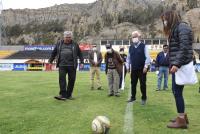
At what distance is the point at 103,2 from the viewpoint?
16000 cm

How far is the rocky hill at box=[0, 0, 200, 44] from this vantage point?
5202 inches

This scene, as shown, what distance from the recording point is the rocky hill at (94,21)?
132125 mm

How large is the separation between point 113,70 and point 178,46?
6.58 m

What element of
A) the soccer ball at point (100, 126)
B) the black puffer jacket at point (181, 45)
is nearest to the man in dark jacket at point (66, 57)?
the black puffer jacket at point (181, 45)

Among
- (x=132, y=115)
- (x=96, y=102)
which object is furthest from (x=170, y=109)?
(x=96, y=102)

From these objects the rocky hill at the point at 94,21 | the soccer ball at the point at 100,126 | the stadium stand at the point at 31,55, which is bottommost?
the stadium stand at the point at 31,55

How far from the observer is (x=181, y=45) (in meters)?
7.29

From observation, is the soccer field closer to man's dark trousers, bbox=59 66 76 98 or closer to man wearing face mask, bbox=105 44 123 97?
man's dark trousers, bbox=59 66 76 98

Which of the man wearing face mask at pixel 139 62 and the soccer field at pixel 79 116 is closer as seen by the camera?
the soccer field at pixel 79 116

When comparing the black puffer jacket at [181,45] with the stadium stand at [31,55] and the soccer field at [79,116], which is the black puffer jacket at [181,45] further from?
the stadium stand at [31,55]

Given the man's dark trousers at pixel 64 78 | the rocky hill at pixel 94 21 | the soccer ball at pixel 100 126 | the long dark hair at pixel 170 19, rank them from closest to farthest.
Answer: the soccer ball at pixel 100 126 < the long dark hair at pixel 170 19 < the man's dark trousers at pixel 64 78 < the rocky hill at pixel 94 21

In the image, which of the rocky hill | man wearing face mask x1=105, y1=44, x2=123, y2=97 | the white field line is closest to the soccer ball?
the white field line

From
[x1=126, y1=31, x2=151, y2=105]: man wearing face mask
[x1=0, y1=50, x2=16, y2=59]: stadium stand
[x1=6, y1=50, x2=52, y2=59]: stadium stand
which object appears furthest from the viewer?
[x1=0, y1=50, x2=16, y2=59]: stadium stand

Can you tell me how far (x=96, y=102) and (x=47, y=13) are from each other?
16358cm
